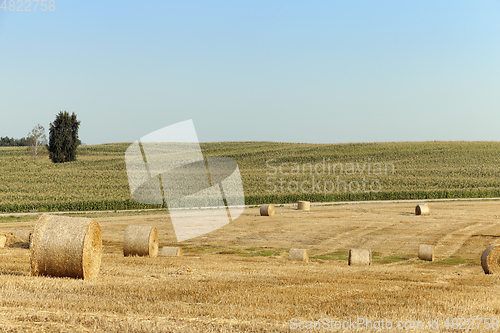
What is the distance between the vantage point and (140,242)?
19.2 meters

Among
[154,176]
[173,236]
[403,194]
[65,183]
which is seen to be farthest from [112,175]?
[154,176]

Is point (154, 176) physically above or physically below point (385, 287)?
above

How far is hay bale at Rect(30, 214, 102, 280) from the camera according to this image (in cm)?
1178

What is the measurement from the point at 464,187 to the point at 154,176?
58.9m

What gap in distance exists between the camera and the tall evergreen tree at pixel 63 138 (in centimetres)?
10556

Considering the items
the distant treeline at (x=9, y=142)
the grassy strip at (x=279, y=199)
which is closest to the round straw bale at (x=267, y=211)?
the grassy strip at (x=279, y=199)

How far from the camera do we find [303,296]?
1030 cm

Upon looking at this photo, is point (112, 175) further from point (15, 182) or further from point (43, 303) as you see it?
point (43, 303)

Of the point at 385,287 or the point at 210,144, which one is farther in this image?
the point at 210,144

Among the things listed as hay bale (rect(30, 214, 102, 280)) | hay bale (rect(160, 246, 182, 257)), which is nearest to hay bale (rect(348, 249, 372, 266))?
hay bale (rect(160, 246, 182, 257))
